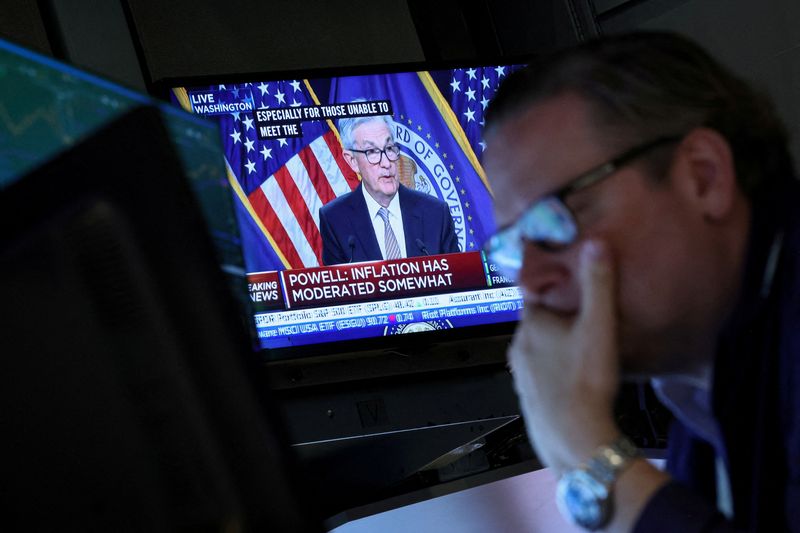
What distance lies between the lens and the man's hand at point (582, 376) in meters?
0.82

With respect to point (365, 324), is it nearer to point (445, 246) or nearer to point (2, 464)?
point (445, 246)

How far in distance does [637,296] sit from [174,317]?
0.53 metres

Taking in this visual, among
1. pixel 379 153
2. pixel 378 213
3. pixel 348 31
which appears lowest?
pixel 378 213

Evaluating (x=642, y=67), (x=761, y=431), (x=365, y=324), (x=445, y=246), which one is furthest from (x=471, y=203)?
(x=761, y=431)

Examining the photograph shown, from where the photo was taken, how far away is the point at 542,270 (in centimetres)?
87

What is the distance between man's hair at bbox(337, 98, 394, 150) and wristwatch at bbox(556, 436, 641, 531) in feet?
3.18

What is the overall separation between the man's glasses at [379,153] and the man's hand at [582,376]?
828mm

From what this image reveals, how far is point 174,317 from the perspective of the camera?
1.36ft

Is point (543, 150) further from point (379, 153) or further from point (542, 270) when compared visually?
point (379, 153)

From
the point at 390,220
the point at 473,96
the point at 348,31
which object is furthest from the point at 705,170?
the point at 348,31

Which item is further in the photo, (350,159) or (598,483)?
(350,159)

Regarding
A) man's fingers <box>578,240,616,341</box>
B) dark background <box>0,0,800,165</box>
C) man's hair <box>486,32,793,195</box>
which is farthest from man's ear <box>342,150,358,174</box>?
man's fingers <box>578,240,616,341</box>

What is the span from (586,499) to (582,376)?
0.38 feet

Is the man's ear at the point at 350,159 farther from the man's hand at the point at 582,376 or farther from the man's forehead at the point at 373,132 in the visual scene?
the man's hand at the point at 582,376
